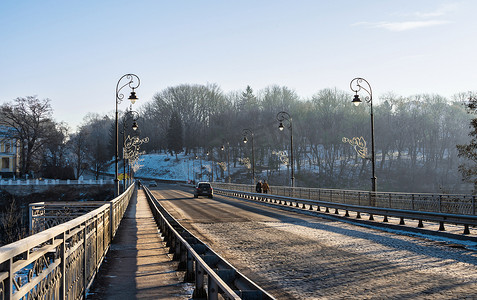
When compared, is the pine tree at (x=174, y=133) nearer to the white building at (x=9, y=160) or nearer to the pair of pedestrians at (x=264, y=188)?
the white building at (x=9, y=160)

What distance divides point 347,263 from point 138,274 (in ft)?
15.4

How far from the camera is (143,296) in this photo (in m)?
8.30

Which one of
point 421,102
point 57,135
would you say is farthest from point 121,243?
point 421,102

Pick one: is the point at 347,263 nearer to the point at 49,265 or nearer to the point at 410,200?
the point at 49,265

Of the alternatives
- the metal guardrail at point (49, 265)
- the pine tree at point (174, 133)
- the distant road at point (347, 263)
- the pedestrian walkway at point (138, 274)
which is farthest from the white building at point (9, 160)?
the metal guardrail at point (49, 265)

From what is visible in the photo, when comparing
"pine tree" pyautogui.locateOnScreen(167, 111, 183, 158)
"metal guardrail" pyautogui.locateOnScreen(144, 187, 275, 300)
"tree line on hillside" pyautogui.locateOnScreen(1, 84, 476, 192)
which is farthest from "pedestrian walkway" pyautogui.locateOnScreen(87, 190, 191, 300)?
"pine tree" pyautogui.locateOnScreen(167, 111, 183, 158)

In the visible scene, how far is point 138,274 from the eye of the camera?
10539 millimetres

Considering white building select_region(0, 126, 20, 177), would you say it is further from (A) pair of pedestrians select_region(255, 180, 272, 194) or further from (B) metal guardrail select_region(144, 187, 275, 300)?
(B) metal guardrail select_region(144, 187, 275, 300)

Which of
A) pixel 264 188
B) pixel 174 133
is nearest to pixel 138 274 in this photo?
pixel 264 188

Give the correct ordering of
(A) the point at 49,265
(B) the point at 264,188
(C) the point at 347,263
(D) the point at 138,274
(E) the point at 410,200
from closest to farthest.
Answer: (A) the point at 49,265 → (D) the point at 138,274 → (C) the point at 347,263 → (E) the point at 410,200 → (B) the point at 264,188

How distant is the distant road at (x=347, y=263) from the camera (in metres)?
8.70

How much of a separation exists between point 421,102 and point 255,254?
356 ft

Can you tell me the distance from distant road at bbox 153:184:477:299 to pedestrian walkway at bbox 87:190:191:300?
158cm

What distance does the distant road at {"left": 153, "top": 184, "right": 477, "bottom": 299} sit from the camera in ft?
28.6
